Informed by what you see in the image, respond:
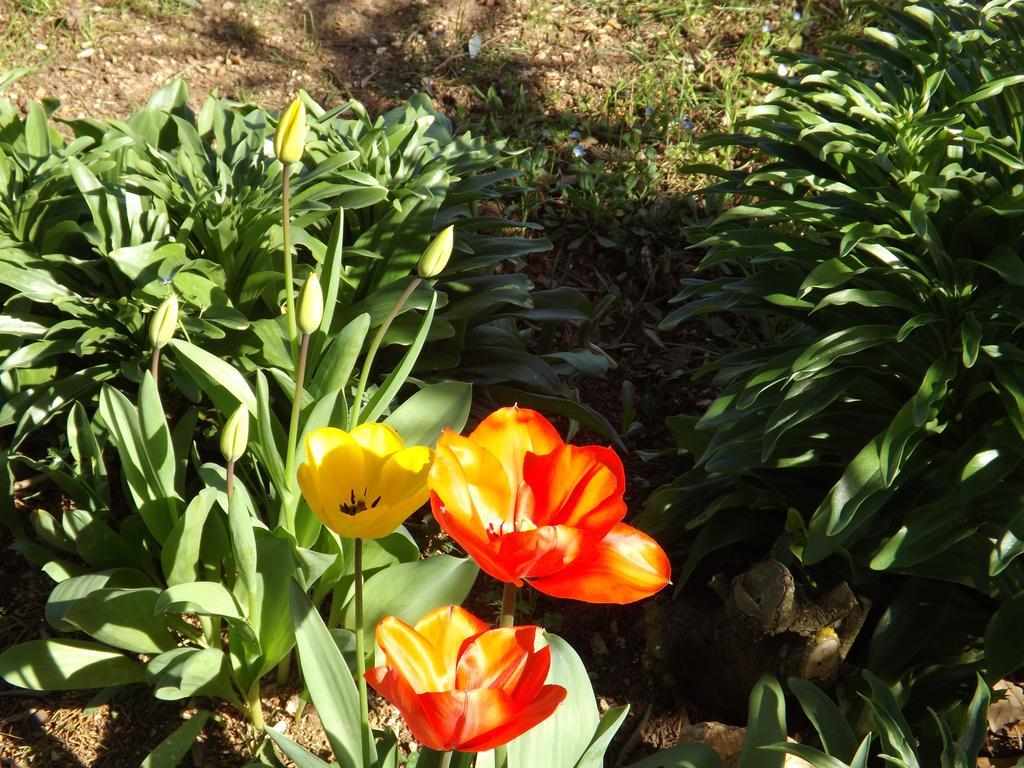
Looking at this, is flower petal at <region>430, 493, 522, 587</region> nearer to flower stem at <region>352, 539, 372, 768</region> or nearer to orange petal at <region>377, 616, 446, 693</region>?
orange petal at <region>377, 616, 446, 693</region>

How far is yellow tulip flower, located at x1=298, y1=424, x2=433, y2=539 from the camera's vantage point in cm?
129

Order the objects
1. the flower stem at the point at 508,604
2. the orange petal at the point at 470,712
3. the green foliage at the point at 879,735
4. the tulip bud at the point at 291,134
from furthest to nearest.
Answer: the green foliage at the point at 879,735, the tulip bud at the point at 291,134, the flower stem at the point at 508,604, the orange petal at the point at 470,712

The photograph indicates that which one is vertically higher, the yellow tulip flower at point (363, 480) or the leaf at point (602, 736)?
the yellow tulip flower at point (363, 480)

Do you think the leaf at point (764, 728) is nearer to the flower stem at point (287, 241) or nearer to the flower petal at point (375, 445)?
the flower petal at point (375, 445)

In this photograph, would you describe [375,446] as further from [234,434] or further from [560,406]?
[560,406]

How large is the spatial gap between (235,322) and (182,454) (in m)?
0.35

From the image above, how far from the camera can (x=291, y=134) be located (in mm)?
1557

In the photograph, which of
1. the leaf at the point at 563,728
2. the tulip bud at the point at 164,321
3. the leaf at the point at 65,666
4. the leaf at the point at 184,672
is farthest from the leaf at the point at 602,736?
the leaf at the point at 65,666

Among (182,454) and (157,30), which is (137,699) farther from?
(157,30)

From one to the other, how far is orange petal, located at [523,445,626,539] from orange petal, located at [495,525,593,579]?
5cm

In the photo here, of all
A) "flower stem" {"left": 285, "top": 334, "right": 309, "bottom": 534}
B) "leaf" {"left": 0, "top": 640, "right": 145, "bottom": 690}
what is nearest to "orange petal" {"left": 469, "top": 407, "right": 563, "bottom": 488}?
"flower stem" {"left": 285, "top": 334, "right": 309, "bottom": 534}

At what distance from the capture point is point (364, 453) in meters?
1.38

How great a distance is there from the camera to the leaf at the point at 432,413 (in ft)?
7.09

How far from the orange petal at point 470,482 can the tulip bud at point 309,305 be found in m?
0.45
